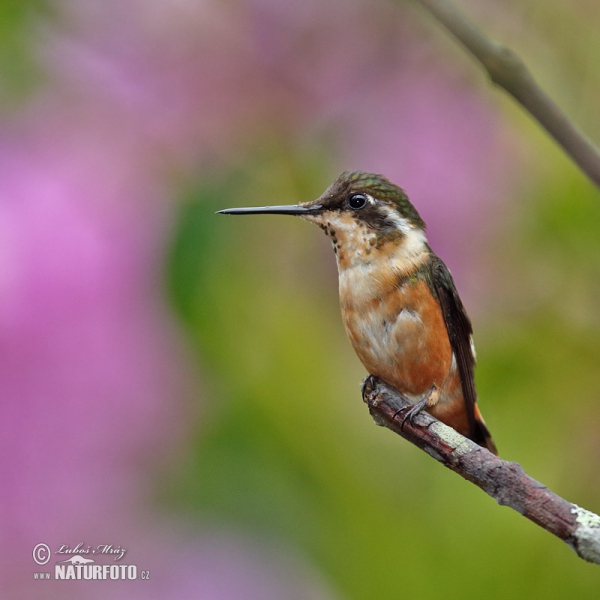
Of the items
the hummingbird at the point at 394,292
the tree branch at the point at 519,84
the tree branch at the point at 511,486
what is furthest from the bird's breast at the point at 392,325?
the tree branch at the point at 519,84

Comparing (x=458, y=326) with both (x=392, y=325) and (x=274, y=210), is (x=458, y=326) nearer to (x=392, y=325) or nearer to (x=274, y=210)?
(x=392, y=325)

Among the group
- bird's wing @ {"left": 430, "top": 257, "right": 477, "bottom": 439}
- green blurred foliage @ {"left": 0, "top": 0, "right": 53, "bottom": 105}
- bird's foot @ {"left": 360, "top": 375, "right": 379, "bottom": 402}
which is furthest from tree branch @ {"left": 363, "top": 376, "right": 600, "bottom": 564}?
green blurred foliage @ {"left": 0, "top": 0, "right": 53, "bottom": 105}

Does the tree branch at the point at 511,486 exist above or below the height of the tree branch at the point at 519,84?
below

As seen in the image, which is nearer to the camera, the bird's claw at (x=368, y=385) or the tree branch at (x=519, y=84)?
the tree branch at (x=519, y=84)

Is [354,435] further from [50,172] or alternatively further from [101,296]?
[50,172]

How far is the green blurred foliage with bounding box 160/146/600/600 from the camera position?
150 cm

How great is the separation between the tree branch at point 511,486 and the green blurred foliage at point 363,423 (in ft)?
1.29

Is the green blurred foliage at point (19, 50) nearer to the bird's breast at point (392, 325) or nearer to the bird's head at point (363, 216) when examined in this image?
the bird's head at point (363, 216)

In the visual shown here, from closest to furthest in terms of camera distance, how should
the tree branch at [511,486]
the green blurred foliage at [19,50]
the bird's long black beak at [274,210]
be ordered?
the tree branch at [511,486]
the bird's long black beak at [274,210]
the green blurred foliage at [19,50]

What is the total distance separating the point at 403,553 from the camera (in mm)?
1490

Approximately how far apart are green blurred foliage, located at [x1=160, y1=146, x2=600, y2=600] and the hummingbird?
0.07 metres

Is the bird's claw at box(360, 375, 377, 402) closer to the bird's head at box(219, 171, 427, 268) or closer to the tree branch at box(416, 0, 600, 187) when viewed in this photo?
the bird's head at box(219, 171, 427, 268)

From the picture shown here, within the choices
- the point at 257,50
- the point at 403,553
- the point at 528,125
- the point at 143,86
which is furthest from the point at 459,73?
the point at 403,553

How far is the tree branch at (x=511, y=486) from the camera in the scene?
2.56ft
